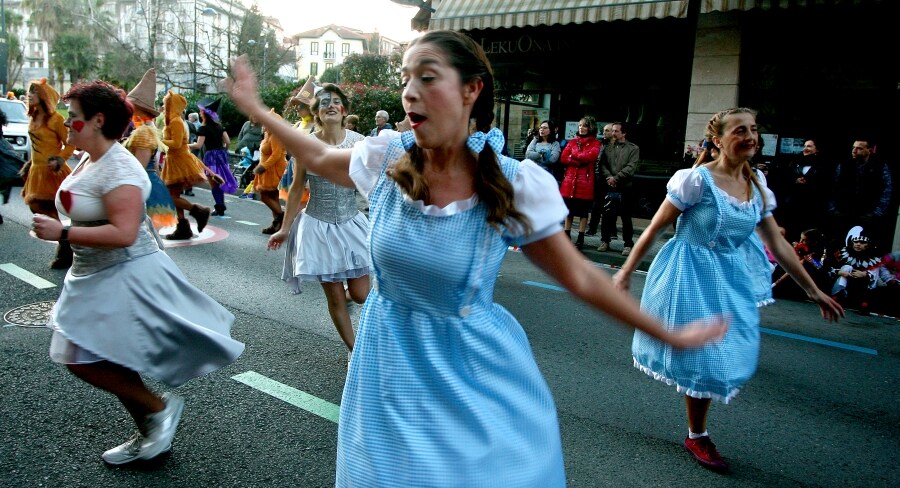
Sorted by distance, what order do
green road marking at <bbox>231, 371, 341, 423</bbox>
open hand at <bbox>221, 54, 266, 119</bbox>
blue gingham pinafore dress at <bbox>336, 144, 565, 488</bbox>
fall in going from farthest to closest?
green road marking at <bbox>231, 371, 341, 423</bbox>
open hand at <bbox>221, 54, 266, 119</bbox>
blue gingham pinafore dress at <bbox>336, 144, 565, 488</bbox>

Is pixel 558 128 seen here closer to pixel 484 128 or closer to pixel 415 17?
pixel 415 17

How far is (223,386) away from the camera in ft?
13.8

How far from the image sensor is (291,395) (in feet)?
13.5

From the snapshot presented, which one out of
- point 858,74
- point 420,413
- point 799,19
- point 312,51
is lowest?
point 420,413

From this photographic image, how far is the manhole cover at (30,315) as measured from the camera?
5.25 metres

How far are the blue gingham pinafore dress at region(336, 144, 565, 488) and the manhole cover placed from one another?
4.32 metres

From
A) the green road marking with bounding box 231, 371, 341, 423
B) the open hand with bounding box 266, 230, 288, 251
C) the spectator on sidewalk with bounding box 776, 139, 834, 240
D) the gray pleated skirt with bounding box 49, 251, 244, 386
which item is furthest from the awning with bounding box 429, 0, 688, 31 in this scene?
the gray pleated skirt with bounding box 49, 251, 244, 386

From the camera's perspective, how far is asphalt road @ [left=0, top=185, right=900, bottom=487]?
328cm

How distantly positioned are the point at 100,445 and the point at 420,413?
2.40 meters

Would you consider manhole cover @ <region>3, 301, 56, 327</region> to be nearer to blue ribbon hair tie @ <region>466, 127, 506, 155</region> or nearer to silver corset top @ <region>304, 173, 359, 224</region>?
silver corset top @ <region>304, 173, 359, 224</region>

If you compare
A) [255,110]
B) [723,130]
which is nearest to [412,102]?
[255,110]

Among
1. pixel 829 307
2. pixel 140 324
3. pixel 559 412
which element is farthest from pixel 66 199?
pixel 829 307

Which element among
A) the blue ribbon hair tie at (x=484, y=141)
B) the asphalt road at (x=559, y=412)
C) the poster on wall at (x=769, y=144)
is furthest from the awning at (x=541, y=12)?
the blue ribbon hair tie at (x=484, y=141)

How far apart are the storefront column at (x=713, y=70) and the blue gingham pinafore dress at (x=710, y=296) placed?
30.3 feet
